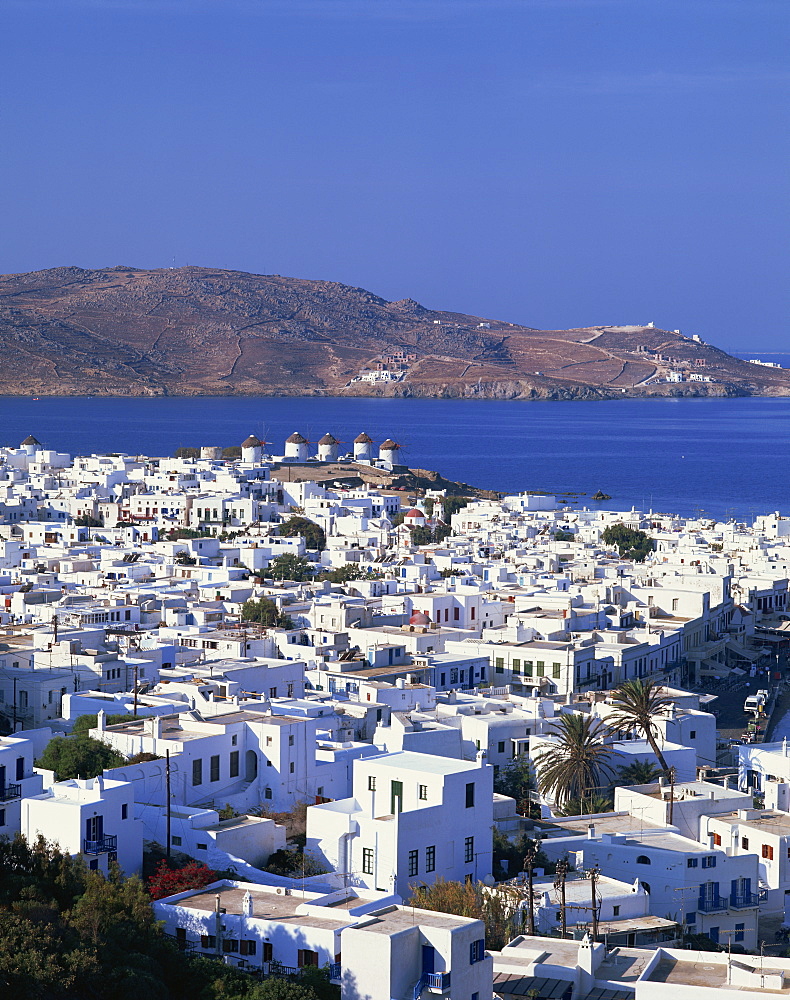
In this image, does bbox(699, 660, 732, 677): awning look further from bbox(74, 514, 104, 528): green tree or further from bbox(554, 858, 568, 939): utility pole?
bbox(74, 514, 104, 528): green tree

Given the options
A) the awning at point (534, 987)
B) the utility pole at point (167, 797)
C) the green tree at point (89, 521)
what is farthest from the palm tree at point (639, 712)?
the green tree at point (89, 521)

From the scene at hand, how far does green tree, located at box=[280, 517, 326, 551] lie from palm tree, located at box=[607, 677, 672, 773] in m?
24.7

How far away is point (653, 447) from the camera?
386ft

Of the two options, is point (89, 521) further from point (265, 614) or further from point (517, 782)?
point (517, 782)

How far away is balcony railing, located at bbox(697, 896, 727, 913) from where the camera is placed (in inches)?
590

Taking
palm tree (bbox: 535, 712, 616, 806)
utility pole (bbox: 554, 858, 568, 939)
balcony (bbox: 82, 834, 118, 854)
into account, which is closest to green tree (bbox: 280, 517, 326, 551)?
palm tree (bbox: 535, 712, 616, 806)

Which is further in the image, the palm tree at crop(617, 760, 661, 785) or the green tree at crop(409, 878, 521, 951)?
the palm tree at crop(617, 760, 661, 785)

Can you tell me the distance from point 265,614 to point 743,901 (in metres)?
14.4

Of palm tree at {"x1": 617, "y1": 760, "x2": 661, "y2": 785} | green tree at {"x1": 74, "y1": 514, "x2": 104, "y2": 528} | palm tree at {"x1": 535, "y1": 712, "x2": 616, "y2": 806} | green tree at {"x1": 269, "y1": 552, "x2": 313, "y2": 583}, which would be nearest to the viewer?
palm tree at {"x1": 535, "y1": 712, "x2": 616, "y2": 806}

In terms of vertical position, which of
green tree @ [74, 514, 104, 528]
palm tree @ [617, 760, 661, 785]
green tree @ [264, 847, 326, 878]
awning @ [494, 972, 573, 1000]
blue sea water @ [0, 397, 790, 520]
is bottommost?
palm tree @ [617, 760, 661, 785]

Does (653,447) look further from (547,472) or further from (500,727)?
(500,727)

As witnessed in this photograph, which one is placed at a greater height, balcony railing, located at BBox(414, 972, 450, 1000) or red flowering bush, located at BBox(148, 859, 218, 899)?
balcony railing, located at BBox(414, 972, 450, 1000)

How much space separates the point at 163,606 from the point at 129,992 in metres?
18.6

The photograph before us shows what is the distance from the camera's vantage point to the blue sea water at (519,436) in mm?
82625
